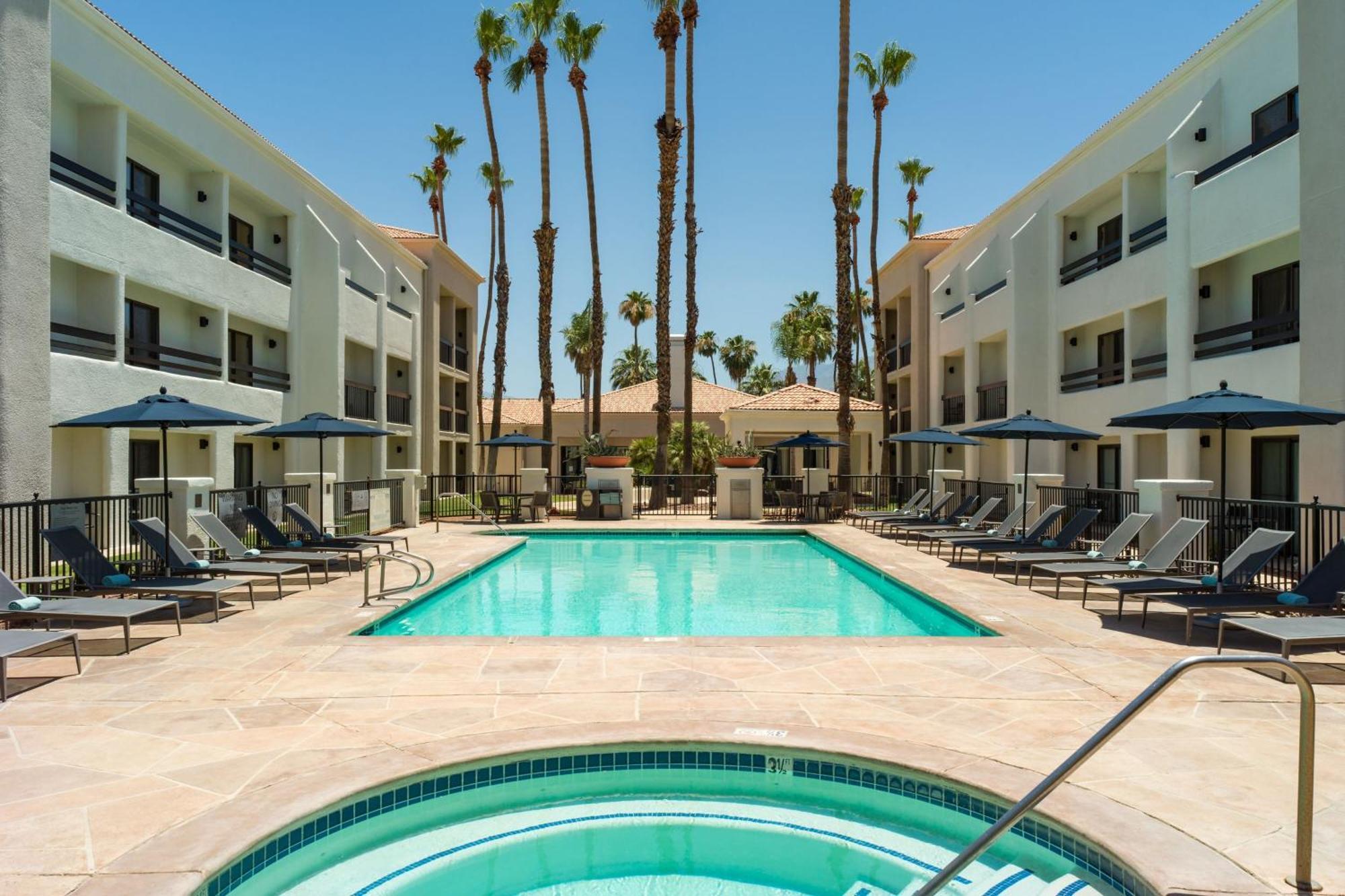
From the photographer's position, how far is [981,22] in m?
20.5

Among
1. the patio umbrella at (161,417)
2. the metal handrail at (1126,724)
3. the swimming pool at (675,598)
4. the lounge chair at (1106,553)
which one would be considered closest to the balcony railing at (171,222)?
the patio umbrella at (161,417)

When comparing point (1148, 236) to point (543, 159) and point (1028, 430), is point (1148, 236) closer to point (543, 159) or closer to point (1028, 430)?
point (1028, 430)

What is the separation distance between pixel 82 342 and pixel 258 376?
687cm

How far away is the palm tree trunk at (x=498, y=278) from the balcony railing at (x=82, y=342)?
17.4 m

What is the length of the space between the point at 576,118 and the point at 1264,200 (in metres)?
23.1

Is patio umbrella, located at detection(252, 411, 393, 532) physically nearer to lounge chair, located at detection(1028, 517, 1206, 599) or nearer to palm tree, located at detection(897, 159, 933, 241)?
lounge chair, located at detection(1028, 517, 1206, 599)

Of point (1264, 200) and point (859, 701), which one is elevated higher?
point (1264, 200)

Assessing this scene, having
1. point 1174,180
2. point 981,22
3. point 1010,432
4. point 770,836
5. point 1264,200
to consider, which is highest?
point 981,22

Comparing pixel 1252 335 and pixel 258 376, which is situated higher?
pixel 1252 335

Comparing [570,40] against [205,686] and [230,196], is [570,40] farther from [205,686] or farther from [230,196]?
[205,686]

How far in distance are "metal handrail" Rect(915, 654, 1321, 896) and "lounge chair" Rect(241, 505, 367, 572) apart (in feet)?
35.9

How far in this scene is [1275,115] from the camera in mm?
15414

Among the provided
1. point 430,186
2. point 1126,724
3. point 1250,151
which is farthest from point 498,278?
point 1126,724

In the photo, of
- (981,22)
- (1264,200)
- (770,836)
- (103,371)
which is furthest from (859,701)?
(981,22)
